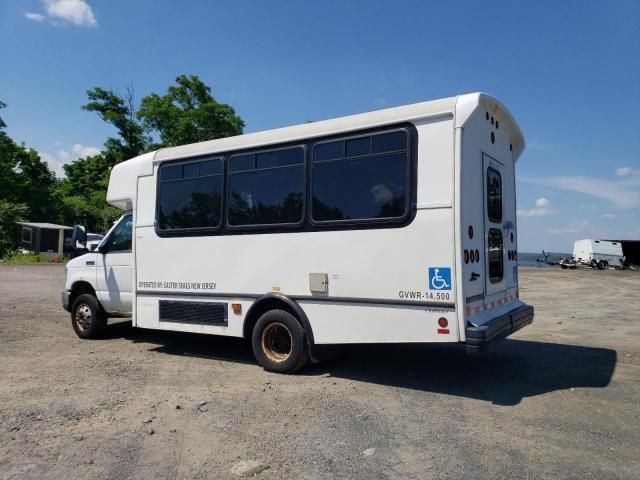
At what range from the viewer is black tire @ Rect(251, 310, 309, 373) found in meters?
5.93

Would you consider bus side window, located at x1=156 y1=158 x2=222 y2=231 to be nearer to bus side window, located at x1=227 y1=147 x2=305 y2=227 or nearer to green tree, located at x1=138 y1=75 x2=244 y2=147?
bus side window, located at x1=227 y1=147 x2=305 y2=227

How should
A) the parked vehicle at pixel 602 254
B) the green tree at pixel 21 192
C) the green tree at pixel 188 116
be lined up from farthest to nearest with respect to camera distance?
the parked vehicle at pixel 602 254
the green tree at pixel 21 192
the green tree at pixel 188 116

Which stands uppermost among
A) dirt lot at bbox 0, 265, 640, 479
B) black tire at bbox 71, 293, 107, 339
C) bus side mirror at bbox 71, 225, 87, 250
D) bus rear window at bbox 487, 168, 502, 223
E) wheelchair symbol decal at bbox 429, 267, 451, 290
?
bus rear window at bbox 487, 168, 502, 223

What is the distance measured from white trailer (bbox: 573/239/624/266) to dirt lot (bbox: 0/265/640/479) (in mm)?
39790

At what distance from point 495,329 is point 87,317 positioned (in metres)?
6.77

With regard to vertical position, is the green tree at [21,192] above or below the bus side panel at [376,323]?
above

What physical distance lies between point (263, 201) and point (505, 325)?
327 cm

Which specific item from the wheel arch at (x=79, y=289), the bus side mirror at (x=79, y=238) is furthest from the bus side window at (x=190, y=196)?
the wheel arch at (x=79, y=289)

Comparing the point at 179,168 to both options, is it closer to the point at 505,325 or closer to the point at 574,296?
the point at 505,325

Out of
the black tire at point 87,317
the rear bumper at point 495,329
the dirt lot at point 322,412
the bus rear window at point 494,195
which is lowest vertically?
the dirt lot at point 322,412

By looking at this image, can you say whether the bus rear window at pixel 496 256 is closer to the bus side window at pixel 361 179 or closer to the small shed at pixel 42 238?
the bus side window at pixel 361 179

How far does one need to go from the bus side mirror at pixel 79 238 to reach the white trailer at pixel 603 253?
44.0 metres

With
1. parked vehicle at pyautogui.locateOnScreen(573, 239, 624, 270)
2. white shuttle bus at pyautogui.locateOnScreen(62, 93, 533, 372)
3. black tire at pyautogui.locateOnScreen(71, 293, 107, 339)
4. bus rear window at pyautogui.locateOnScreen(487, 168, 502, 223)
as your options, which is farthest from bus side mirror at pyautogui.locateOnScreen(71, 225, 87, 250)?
parked vehicle at pyautogui.locateOnScreen(573, 239, 624, 270)

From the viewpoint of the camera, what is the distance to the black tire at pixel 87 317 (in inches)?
330
